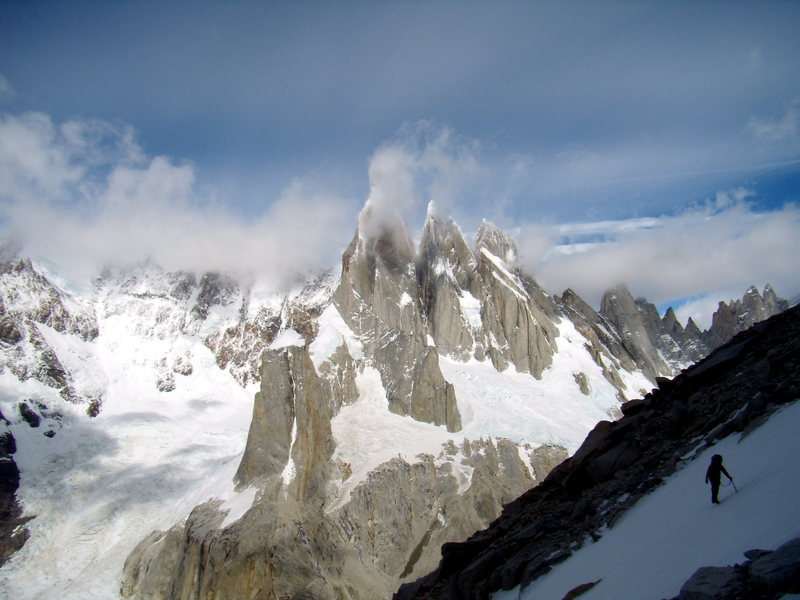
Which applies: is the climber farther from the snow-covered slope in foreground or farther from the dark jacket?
the snow-covered slope in foreground

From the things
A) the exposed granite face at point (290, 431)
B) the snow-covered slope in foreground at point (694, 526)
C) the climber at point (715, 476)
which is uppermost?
the exposed granite face at point (290, 431)

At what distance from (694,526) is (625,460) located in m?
9.10

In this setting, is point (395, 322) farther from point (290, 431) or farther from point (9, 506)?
point (9, 506)

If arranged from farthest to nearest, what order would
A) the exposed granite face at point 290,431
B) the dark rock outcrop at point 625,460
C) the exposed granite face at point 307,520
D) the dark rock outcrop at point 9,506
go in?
the dark rock outcrop at point 9,506
the exposed granite face at point 290,431
the exposed granite face at point 307,520
the dark rock outcrop at point 625,460

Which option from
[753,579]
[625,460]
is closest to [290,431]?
[625,460]

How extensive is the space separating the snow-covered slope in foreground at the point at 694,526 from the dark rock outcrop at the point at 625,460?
999 mm

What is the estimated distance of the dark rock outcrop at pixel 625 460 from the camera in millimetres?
14820

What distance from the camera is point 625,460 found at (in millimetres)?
18828

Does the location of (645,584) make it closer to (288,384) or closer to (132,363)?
(288,384)

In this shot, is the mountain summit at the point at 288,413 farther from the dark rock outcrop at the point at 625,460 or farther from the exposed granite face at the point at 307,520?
the dark rock outcrop at the point at 625,460

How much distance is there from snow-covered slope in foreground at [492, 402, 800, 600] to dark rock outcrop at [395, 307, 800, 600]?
100cm

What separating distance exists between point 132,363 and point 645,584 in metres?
144

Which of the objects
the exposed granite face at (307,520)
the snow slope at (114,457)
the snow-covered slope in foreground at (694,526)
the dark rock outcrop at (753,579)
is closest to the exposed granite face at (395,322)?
the exposed granite face at (307,520)

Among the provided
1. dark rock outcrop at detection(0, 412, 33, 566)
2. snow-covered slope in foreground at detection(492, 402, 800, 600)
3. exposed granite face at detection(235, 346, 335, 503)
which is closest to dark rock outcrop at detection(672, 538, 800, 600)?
snow-covered slope in foreground at detection(492, 402, 800, 600)
